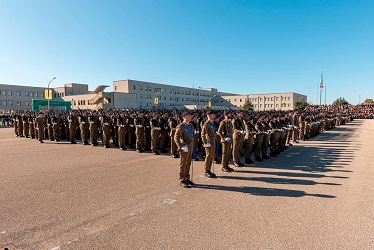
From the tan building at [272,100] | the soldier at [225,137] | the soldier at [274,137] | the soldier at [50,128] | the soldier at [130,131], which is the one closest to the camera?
the soldier at [225,137]

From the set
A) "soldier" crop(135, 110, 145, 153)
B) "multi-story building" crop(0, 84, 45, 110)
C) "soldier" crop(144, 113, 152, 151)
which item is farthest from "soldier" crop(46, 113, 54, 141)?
"multi-story building" crop(0, 84, 45, 110)

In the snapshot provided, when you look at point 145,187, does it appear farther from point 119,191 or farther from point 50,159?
point 50,159

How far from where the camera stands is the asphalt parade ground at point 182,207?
148 inches

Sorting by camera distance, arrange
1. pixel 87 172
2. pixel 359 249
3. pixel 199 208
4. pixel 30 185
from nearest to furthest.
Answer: pixel 359 249
pixel 199 208
pixel 30 185
pixel 87 172

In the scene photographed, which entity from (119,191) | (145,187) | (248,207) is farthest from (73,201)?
(248,207)

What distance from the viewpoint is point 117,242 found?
3.68 m

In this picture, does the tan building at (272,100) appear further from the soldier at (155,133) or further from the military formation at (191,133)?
the soldier at (155,133)

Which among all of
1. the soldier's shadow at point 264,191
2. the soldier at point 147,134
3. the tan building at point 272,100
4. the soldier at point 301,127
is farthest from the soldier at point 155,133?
the tan building at point 272,100

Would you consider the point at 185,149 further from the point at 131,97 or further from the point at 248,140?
the point at 131,97

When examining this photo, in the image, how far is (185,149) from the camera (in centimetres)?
642

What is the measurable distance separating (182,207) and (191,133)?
228cm

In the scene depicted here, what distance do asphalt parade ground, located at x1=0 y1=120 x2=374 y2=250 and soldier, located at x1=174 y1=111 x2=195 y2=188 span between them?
304mm

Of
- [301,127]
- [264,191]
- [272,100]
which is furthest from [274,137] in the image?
[272,100]

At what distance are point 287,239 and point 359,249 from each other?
0.92 metres
